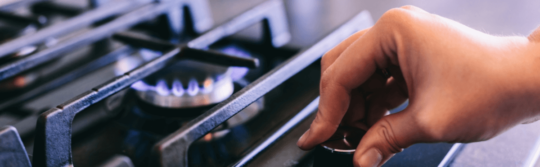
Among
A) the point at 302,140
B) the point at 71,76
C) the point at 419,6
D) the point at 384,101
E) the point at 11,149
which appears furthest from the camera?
the point at 419,6

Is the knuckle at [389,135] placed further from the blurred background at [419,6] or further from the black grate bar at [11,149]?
the black grate bar at [11,149]

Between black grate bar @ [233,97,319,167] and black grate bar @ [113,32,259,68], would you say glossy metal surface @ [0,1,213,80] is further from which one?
black grate bar @ [233,97,319,167]

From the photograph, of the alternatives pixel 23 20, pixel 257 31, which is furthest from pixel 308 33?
pixel 23 20

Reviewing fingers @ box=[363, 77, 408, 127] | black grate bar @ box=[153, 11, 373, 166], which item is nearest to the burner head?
black grate bar @ box=[153, 11, 373, 166]

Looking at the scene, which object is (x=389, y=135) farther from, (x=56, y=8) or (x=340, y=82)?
(x=56, y=8)

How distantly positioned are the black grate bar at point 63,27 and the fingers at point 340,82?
0.46 m

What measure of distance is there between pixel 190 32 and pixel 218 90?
301 millimetres

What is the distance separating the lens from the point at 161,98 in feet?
1.93

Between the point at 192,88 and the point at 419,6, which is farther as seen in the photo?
the point at 419,6

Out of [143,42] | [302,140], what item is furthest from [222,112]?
[143,42]

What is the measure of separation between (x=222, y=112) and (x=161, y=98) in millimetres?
171

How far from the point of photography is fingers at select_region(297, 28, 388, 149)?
1.49ft

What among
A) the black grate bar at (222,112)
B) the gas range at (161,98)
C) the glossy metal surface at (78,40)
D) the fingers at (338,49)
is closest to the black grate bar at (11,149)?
the gas range at (161,98)

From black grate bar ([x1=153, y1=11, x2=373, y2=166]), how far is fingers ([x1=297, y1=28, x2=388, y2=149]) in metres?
0.07
